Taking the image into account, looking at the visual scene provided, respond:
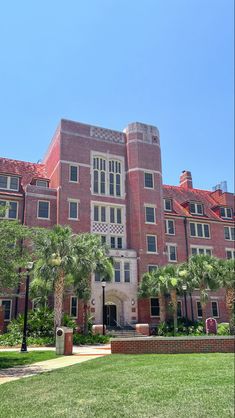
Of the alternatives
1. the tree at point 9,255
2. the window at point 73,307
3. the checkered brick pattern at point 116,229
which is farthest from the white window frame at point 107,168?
the tree at point 9,255

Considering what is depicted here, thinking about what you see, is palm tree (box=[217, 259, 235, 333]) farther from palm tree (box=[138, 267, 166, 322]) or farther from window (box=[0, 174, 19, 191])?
window (box=[0, 174, 19, 191])

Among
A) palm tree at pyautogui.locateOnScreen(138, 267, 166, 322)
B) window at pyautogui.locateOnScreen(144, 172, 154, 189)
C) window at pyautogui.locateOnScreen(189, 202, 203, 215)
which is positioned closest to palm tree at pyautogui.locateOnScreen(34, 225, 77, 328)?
palm tree at pyautogui.locateOnScreen(138, 267, 166, 322)

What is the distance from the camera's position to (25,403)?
830 cm

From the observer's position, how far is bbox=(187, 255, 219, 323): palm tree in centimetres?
3284

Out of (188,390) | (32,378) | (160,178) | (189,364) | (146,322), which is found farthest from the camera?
(160,178)

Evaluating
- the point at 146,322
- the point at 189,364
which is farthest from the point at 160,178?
the point at 189,364

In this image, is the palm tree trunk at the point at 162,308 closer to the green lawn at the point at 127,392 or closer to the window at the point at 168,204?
the window at the point at 168,204

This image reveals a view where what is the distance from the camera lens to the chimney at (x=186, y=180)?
53.3 m

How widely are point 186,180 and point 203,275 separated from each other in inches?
892

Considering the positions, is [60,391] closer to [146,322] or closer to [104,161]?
[146,322]

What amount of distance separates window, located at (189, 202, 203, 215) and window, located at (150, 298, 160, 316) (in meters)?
12.8

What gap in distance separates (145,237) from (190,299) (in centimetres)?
839

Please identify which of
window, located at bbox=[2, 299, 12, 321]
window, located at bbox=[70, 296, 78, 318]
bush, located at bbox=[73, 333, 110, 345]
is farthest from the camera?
window, located at bbox=[70, 296, 78, 318]

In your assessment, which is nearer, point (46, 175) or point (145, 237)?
point (145, 237)
